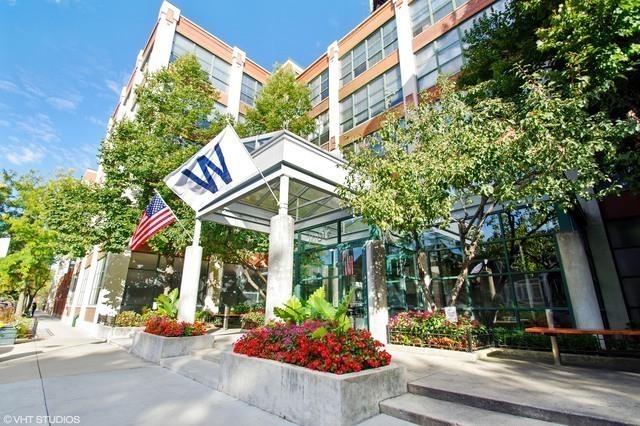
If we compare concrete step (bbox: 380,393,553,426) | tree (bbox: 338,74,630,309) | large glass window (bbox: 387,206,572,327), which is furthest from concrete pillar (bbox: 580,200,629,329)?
concrete step (bbox: 380,393,553,426)

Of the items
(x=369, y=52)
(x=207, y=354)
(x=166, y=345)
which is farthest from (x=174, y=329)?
(x=369, y=52)

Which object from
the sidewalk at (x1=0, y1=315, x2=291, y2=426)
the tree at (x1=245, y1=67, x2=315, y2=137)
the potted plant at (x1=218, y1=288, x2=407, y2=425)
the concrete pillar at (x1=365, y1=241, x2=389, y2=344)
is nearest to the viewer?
the potted plant at (x1=218, y1=288, x2=407, y2=425)

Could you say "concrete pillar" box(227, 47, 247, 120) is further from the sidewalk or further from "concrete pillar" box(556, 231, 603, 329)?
"concrete pillar" box(556, 231, 603, 329)

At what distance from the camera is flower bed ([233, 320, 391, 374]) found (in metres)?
4.81

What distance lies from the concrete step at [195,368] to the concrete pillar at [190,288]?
2.53 meters

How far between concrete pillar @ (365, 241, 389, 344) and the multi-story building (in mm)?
1219

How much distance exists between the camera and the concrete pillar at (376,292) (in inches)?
404

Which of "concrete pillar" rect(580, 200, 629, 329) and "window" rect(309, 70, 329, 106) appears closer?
"concrete pillar" rect(580, 200, 629, 329)

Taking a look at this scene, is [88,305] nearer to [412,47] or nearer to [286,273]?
[286,273]

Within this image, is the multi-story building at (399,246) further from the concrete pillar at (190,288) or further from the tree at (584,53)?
the concrete pillar at (190,288)

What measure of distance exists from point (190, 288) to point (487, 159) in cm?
1097

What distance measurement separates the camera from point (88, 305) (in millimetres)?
22797

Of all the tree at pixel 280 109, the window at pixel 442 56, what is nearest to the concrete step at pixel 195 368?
the tree at pixel 280 109

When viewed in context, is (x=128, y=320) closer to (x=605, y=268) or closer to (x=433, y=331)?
(x=433, y=331)
